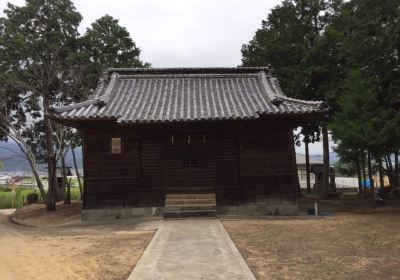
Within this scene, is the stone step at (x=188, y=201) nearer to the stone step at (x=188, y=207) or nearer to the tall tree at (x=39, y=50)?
the stone step at (x=188, y=207)

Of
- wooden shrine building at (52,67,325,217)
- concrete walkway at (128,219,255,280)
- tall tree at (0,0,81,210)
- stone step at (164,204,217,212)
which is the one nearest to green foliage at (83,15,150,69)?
tall tree at (0,0,81,210)

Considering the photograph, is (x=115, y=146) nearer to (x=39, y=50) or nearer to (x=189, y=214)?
(x=189, y=214)

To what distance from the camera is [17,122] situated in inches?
1176

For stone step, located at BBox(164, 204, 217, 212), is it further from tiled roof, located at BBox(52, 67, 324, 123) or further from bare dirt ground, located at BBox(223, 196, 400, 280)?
tiled roof, located at BBox(52, 67, 324, 123)

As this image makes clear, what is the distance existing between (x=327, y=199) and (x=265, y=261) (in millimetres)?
19683

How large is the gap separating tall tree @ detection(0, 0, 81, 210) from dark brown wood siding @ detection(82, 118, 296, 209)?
863 centimetres

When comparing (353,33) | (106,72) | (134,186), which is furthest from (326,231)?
(106,72)

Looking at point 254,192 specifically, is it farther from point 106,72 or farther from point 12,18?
point 12,18

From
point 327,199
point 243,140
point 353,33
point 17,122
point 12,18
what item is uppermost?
point 12,18

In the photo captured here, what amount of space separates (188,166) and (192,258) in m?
8.34

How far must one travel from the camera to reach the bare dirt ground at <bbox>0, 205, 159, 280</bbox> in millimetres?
7631

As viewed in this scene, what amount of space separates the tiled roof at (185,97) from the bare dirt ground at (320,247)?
165 inches

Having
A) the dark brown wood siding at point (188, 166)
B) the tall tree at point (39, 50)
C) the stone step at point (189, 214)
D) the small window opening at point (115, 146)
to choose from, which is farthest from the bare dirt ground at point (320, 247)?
the tall tree at point (39, 50)

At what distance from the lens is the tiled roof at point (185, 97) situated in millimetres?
15492
